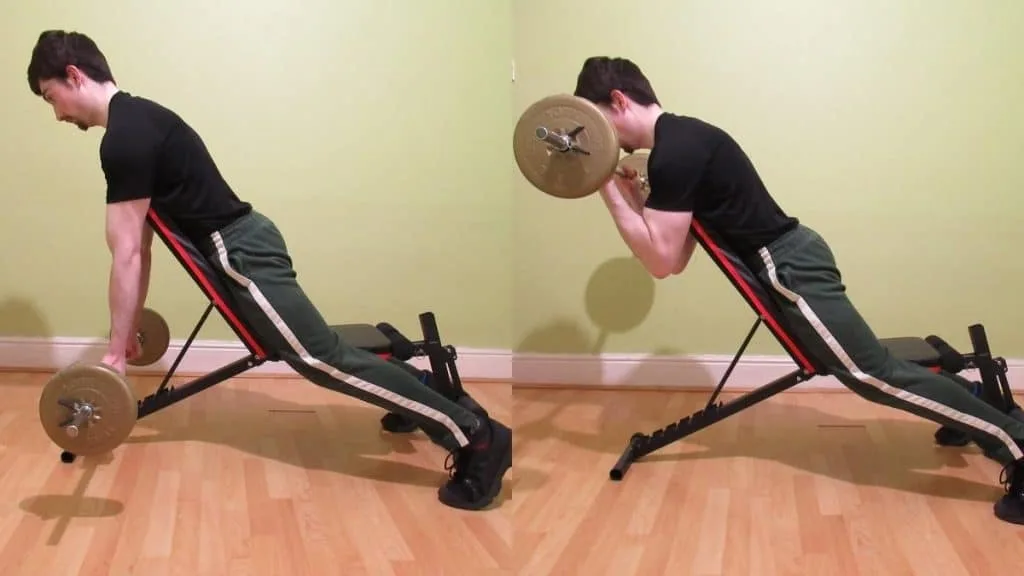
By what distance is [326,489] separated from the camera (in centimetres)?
231

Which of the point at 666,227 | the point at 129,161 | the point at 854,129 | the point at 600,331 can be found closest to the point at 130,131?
the point at 129,161

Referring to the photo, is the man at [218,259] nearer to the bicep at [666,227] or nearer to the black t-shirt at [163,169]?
the black t-shirt at [163,169]

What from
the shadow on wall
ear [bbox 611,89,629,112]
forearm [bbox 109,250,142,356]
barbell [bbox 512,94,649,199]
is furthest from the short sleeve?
the shadow on wall

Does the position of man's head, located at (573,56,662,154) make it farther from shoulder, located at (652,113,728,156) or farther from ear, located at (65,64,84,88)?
ear, located at (65,64,84,88)

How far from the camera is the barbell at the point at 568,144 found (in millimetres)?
2051

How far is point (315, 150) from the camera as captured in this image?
10.0 ft

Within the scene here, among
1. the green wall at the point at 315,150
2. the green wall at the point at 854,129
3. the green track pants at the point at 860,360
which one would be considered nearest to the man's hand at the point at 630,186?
the green track pants at the point at 860,360

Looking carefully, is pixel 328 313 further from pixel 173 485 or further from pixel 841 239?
pixel 841 239

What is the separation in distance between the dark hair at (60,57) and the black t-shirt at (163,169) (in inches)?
4.0

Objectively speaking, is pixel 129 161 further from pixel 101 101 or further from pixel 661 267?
pixel 661 267

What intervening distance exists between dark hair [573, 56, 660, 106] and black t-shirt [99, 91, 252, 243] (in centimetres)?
89

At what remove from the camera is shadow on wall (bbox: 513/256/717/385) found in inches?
123

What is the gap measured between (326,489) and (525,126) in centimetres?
101

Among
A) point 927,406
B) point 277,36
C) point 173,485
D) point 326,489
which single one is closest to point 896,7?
point 927,406
